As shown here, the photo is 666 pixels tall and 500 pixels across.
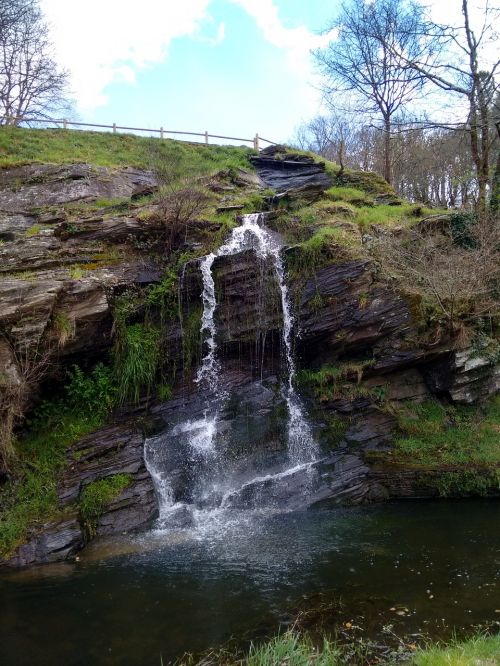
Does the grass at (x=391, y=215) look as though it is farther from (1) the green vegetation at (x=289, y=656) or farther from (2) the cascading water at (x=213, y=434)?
(1) the green vegetation at (x=289, y=656)

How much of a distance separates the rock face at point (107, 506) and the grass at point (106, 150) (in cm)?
1333

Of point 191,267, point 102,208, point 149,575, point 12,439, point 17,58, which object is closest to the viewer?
point 149,575

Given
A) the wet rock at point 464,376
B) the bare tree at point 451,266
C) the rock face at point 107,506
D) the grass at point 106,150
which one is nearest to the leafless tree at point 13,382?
the rock face at point 107,506

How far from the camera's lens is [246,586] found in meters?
6.45

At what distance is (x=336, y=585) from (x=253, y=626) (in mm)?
1385

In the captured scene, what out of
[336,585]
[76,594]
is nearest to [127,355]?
[76,594]

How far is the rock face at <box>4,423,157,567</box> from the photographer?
7.86 m

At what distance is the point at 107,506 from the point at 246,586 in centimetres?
353

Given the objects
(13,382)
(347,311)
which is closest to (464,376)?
(347,311)

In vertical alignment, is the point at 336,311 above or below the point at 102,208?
below

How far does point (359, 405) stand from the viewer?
10844mm

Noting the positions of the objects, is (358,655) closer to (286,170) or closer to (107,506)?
(107,506)

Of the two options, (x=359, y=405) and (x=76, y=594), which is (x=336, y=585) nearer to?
(x=76, y=594)

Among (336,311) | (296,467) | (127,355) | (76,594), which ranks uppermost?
(336,311)
